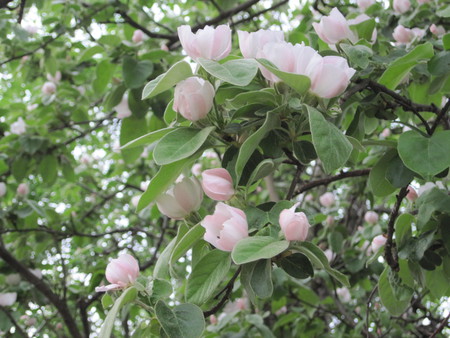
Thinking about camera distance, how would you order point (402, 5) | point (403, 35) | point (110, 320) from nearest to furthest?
point (110, 320) < point (403, 35) < point (402, 5)

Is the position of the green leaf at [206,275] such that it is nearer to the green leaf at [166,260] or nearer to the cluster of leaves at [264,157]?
the cluster of leaves at [264,157]

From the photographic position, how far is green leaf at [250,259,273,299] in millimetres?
853

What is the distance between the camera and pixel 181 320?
91cm

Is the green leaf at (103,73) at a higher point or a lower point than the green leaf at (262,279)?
lower

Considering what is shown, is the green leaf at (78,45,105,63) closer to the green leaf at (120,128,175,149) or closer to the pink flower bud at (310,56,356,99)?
the green leaf at (120,128,175,149)

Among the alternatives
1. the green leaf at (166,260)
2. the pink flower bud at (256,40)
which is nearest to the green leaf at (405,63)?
the pink flower bud at (256,40)

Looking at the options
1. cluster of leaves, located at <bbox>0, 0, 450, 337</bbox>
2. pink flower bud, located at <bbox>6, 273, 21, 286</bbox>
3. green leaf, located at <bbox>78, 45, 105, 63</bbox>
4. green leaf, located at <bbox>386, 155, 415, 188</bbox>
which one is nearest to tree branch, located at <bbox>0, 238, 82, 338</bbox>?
cluster of leaves, located at <bbox>0, 0, 450, 337</bbox>

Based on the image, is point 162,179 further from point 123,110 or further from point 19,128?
point 19,128

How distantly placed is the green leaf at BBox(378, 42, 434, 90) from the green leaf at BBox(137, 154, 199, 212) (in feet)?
1.46

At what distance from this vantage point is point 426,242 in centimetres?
120

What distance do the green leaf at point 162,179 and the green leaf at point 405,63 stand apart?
445 mm

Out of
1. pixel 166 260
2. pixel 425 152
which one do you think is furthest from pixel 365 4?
pixel 166 260

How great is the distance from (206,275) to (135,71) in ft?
4.07

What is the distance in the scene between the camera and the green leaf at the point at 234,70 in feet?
2.80
